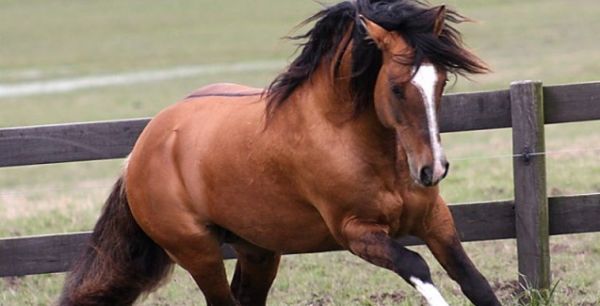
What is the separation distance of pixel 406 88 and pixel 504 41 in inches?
1049

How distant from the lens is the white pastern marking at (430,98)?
5293mm

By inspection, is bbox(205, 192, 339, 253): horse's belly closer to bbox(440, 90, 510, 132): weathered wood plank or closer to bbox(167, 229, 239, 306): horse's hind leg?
bbox(167, 229, 239, 306): horse's hind leg

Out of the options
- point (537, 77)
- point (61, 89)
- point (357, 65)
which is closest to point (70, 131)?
point (357, 65)

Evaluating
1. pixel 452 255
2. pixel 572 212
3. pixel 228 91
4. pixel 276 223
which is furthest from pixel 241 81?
pixel 452 255

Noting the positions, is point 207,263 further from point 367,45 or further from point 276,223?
point 367,45

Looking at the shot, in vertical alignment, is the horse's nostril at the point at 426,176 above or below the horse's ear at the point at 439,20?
below

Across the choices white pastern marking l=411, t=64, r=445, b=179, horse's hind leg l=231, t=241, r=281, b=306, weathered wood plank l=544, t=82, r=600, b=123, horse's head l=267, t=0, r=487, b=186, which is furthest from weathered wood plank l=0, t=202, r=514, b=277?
white pastern marking l=411, t=64, r=445, b=179

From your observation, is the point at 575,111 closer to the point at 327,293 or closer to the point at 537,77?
the point at 327,293

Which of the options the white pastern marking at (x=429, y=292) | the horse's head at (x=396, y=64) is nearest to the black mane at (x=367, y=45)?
the horse's head at (x=396, y=64)

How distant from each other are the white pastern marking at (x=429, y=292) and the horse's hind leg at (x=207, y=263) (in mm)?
1642

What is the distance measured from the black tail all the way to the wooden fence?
71cm

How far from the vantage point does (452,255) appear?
5996 millimetres

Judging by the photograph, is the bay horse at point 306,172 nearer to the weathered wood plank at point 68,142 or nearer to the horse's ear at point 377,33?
the horse's ear at point 377,33

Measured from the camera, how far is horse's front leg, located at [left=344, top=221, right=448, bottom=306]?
5521 mm
